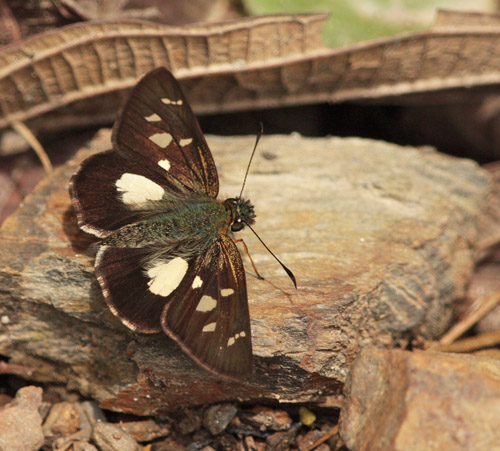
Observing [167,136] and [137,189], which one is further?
[167,136]

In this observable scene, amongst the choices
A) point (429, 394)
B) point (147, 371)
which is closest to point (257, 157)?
point (147, 371)

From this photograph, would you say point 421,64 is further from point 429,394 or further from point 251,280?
point 429,394

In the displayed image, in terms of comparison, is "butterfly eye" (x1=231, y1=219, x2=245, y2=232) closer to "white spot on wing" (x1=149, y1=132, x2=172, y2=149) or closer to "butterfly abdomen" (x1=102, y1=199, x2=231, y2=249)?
"butterfly abdomen" (x1=102, y1=199, x2=231, y2=249)

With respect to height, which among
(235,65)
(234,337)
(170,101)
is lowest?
(234,337)

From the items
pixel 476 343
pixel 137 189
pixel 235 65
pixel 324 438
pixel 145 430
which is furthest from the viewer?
pixel 235 65

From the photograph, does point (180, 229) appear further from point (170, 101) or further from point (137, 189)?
point (170, 101)

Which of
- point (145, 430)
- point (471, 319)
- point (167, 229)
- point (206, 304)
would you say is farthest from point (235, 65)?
point (145, 430)
